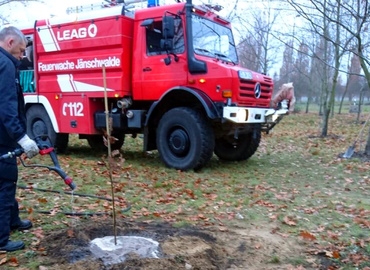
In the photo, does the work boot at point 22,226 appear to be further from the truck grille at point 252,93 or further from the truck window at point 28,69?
the truck window at point 28,69

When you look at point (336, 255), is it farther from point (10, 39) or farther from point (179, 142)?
point (179, 142)

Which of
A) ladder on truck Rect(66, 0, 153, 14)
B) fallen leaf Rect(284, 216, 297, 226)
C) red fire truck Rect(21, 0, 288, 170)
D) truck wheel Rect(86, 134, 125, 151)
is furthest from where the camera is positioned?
truck wheel Rect(86, 134, 125, 151)

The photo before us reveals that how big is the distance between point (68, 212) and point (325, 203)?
Result: 3.61 metres

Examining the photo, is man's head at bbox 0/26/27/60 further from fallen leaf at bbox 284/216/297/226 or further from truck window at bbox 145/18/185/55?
truck window at bbox 145/18/185/55

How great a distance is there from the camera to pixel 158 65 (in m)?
7.38

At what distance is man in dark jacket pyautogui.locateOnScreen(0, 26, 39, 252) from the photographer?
320 cm

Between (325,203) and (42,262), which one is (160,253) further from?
(325,203)

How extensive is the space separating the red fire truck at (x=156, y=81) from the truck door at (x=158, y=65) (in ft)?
0.06

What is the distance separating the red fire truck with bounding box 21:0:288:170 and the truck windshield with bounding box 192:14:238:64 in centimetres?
2

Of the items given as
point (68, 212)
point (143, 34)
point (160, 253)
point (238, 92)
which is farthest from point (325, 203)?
point (143, 34)

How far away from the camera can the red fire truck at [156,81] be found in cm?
700

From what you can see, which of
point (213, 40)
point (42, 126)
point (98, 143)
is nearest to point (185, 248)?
point (213, 40)

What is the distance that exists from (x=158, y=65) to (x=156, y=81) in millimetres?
317

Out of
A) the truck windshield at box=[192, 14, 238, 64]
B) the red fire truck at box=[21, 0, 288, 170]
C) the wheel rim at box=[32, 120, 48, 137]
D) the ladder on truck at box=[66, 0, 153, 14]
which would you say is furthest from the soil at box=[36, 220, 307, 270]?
the ladder on truck at box=[66, 0, 153, 14]
